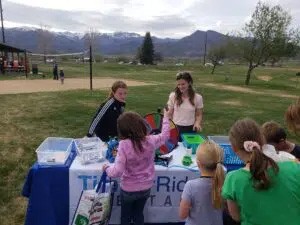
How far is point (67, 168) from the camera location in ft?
11.5

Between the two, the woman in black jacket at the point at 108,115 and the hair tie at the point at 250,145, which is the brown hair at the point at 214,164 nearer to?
the hair tie at the point at 250,145

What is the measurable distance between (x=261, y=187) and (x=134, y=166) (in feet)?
4.67

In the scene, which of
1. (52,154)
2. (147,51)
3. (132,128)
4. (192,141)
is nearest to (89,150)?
(52,154)

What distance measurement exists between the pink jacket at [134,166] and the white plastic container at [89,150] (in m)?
0.49

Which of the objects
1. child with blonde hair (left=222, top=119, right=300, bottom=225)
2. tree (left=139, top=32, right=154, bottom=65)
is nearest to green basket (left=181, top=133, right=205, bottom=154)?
child with blonde hair (left=222, top=119, right=300, bottom=225)

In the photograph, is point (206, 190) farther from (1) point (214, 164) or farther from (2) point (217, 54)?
(2) point (217, 54)

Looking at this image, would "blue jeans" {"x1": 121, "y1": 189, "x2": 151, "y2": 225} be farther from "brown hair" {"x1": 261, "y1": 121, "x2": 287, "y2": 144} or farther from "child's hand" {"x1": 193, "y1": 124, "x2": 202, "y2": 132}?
"child's hand" {"x1": 193, "y1": 124, "x2": 202, "y2": 132}

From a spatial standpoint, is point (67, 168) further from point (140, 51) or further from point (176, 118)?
point (140, 51)

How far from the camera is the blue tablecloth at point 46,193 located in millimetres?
3459

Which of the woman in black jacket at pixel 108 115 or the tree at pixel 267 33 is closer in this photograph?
the woman in black jacket at pixel 108 115

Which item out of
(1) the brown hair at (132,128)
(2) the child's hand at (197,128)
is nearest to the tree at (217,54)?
(2) the child's hand at (197,128)

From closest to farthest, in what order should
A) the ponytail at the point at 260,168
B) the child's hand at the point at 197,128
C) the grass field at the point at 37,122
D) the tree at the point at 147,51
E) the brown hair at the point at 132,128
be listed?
the ponytail at the point at 260,168 → the brown hair at the point at 132,128 → the child's hand at the point at 197,128 → the grass field at the point at 37,122 → the tree at the point at 147,51

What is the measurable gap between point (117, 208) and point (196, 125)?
1697mm

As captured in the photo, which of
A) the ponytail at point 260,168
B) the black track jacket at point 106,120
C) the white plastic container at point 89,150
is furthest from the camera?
the black track jacket at point 106,120
